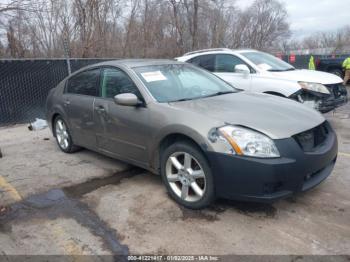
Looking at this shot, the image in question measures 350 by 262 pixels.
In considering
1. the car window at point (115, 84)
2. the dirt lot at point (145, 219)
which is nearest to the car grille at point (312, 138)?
the dirt lot at point (145, 219)

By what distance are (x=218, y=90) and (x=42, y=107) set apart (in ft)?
20.1

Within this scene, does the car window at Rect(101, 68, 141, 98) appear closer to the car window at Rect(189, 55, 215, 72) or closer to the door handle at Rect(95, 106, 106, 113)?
the door handle at Rect(95, 106, 106, 113)

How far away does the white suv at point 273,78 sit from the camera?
6215mm

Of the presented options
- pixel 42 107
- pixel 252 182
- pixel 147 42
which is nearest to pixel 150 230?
pixel 252 182

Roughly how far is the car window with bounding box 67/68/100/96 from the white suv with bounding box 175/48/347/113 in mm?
3203

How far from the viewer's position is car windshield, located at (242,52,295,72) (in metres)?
6.93

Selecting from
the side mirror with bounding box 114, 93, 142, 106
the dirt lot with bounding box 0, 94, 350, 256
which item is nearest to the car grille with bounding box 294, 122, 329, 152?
the dirt lot with bounding box 0, 94, 350, 256

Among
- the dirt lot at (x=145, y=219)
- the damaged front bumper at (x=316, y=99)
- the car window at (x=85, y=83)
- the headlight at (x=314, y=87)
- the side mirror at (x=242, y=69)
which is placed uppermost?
the side mirror at (x=242, y=69)

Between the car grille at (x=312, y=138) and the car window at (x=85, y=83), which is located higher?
the car window at (x=85, y=83)

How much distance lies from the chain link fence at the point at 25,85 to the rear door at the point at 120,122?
4.67 metres

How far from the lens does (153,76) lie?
411 cm

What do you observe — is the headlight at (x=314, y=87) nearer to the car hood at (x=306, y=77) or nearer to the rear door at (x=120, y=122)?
the car hood at (x=306, y=77)

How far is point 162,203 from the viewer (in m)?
3.61

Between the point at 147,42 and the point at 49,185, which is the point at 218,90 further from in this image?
the point at 147,42
